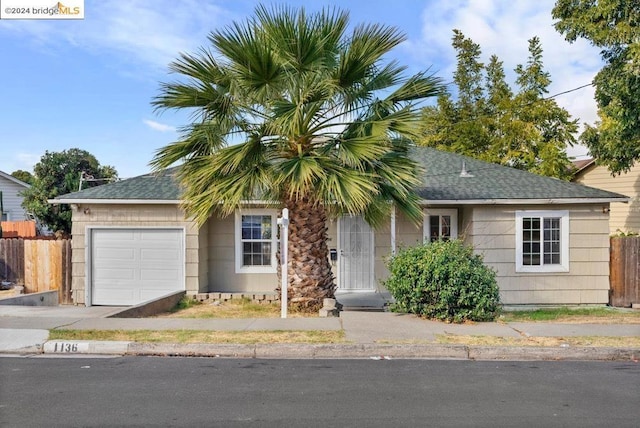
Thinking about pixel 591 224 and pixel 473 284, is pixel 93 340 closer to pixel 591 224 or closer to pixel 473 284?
pixel 473 284

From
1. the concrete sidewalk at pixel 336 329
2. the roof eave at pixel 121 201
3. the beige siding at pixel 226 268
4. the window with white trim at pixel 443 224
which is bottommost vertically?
the concrete sidewalk at pixel 336 329

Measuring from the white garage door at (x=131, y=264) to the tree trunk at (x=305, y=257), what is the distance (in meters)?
4.35

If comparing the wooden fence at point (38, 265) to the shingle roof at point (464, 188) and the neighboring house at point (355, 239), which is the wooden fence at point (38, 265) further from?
the shingle roof at point (464, 188)

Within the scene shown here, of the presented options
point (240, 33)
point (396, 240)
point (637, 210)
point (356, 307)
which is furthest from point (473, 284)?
point (637, 210)

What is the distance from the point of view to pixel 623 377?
266 inches

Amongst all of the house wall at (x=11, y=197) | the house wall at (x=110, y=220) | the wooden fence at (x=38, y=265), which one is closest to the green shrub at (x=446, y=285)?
the house wall at (x=110, y=220)

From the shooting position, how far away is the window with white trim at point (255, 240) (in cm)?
1427

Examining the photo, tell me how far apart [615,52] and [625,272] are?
18.1ft

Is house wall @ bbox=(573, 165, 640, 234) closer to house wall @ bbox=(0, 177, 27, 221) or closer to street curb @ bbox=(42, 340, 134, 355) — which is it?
street curb @ bbox=(42, 340, 134, 355)

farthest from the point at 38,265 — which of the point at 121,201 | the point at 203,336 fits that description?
the point at 203,336

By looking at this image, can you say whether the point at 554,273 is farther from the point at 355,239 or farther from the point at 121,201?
the point at 121,201

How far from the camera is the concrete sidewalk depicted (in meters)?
7.80

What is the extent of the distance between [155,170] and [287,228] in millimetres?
2916

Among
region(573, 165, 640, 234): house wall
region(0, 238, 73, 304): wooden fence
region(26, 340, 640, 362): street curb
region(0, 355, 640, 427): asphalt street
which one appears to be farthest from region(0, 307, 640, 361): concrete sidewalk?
region(573, 165, 640, 234): house wall
